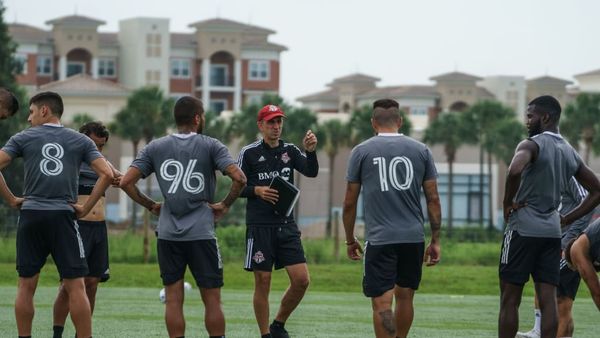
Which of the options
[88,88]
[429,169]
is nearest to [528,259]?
[429,169]

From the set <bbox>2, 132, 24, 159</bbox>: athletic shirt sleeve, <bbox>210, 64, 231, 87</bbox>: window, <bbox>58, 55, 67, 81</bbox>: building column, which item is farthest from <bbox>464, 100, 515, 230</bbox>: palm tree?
→ <bbox>2, 132, 24, 159</bbox>: athletic shirt sleeve

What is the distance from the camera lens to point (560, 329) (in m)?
14.0

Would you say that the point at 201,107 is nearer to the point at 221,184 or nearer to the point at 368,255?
the point at 368,255

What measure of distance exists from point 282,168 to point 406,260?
7.08 ft

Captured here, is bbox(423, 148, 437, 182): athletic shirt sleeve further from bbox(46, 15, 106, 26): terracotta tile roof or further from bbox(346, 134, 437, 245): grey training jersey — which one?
bbox(46, 15, 106, 26): terracotta tile roof

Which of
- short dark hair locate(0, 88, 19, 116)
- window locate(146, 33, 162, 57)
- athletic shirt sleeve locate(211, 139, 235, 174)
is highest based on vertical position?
window locate(146, 33, 162, 57)

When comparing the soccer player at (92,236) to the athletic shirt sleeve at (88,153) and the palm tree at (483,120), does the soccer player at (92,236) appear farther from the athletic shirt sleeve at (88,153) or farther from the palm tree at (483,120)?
the palm tree at (483,120)

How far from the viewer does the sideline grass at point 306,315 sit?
1588 cm

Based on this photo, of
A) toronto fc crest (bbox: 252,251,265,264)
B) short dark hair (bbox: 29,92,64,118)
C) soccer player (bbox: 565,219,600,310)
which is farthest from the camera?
toronto fc crest (bbox: 252,251,265,264)

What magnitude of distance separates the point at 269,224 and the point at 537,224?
113 inches

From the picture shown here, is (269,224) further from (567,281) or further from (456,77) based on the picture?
(456,77)

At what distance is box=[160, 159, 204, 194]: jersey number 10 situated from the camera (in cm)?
1190

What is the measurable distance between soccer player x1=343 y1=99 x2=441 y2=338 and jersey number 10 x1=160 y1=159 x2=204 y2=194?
1.24 metres

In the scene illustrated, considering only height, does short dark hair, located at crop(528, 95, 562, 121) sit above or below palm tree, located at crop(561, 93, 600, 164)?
above
